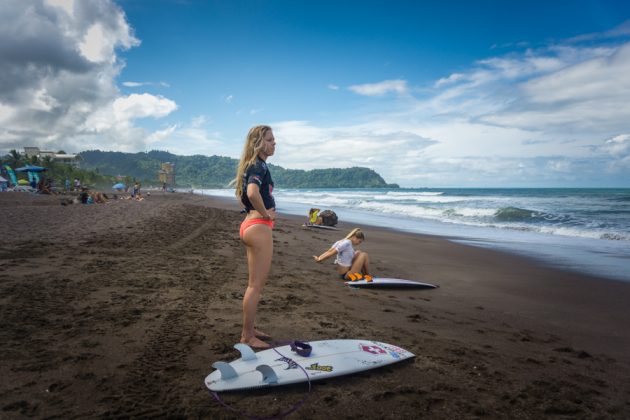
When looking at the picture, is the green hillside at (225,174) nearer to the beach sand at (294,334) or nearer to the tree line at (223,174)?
the tree line at (223,174)

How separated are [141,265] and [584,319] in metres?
A: 7.65

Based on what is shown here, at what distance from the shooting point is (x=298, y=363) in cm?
314

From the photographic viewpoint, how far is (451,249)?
1145cm

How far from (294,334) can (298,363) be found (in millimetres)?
933

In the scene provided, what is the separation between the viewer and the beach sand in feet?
8.75

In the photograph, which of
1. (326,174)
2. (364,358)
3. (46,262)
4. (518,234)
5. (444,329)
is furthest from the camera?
(326,174)

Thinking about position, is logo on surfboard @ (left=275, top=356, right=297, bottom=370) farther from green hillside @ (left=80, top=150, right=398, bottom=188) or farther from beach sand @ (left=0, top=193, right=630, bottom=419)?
green hillside @ (left=80, top=150, right=398, bottom=188)

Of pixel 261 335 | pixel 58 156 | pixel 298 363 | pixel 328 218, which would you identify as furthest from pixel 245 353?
pixel 58 156

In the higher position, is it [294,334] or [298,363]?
[298,363]

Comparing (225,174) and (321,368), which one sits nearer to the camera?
(321,368)

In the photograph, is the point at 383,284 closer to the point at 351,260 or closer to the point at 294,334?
the point at 351,260

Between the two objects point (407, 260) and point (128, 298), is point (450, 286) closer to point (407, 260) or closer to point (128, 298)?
point (407, 260)

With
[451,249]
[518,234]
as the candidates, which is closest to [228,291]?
[451,249]

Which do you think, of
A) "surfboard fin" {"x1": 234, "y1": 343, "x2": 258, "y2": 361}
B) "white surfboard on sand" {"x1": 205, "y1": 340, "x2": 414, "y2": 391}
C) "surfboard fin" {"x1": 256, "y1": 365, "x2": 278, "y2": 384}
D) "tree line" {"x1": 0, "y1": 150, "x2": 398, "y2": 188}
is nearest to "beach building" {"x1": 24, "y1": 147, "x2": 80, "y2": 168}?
"tree line" {"x1": 0, "y1": 150, "x2": 398, "y2": 188}
